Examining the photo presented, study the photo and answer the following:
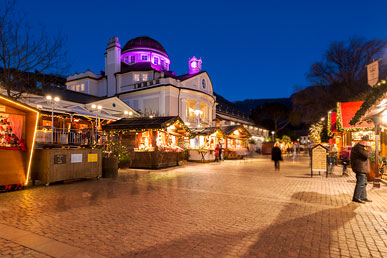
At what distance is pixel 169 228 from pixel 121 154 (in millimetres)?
→ 10219

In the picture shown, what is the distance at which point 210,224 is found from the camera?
4773 mm

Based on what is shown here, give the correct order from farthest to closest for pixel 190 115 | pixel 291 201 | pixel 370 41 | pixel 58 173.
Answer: pixel 190 115, pixel 370 41, pixel 58 173, pixel 291 201

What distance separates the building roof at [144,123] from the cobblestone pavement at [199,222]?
852 cm

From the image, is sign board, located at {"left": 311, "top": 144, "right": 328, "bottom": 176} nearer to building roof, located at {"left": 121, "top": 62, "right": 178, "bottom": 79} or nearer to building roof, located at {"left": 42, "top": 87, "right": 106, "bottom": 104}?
building roof, located at {"left": 42, "top": 87, "right": 106, "bottom": 104}

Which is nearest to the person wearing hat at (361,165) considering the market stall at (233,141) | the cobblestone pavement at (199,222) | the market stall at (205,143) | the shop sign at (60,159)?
the cobblestone pavement at (199,222)

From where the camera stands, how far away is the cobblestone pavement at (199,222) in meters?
3.68

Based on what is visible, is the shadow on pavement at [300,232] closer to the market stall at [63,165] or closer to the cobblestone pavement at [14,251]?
the cobblestone pavement at [14,251]

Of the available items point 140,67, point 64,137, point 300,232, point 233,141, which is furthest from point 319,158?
point 140,67

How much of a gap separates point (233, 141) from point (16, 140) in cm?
2383

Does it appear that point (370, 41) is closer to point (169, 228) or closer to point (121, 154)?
point (121, 154)

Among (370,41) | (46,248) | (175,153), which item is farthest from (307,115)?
(46,248)

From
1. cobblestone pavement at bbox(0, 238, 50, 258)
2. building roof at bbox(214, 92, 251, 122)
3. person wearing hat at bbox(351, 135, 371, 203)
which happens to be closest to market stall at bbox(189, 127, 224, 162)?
person wearing hat at bbox(351, 135, 371, 203)

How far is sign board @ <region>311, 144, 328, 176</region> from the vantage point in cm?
1210

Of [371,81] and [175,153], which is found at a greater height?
[371,81]
